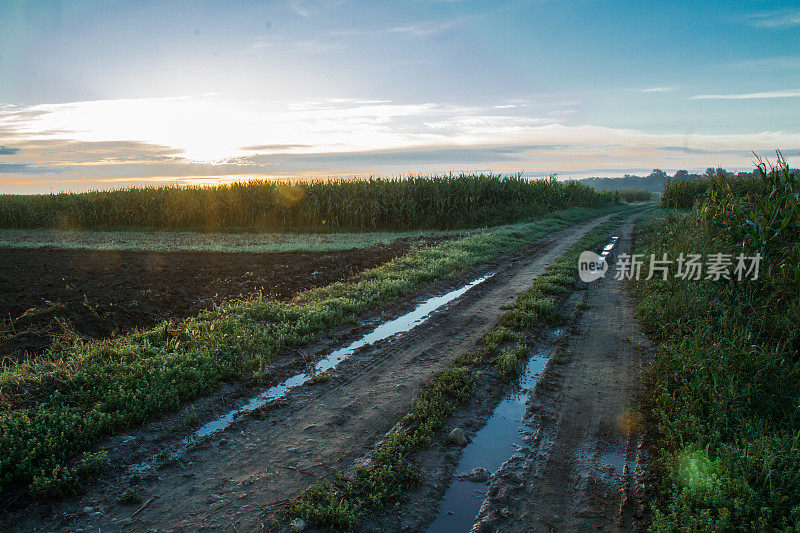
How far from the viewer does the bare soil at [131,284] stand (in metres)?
7.36

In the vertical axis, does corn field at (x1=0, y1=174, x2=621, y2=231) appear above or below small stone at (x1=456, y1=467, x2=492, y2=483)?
above

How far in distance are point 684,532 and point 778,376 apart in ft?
8.66

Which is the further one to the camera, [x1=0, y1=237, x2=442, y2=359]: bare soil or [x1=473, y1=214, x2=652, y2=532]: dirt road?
[x1=0, y1=237, x2=442, y2=359]: bare soil

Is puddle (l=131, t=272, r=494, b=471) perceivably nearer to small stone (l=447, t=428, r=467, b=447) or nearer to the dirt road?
small stone (l=447, t=428, r=467, b=447)

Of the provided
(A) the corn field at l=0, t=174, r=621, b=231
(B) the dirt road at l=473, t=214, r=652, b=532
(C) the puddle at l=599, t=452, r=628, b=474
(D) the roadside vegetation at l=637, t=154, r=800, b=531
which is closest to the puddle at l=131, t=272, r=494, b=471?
(B) the dirt road at l=473, t=214, r=652, b=532

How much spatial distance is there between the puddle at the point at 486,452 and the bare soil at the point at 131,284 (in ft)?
18.6

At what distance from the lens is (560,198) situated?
113ft

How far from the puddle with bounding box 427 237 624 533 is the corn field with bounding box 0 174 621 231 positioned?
2106cm

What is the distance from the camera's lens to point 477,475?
12.0ft

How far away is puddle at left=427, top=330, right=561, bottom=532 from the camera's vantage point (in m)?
3.20

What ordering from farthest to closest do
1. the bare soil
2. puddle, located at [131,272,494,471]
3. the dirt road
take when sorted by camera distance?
the bare soil → puddle, located at [131,272,494,471] → the dirt road

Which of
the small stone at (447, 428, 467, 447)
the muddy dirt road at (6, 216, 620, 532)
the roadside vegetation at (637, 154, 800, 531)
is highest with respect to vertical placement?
the roadside vegetation at (637, 154, 800, 531)

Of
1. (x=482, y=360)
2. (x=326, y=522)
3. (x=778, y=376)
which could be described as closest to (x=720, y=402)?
(x=778, y=376)

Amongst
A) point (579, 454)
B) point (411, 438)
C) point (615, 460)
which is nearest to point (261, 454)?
point (411, 438)
